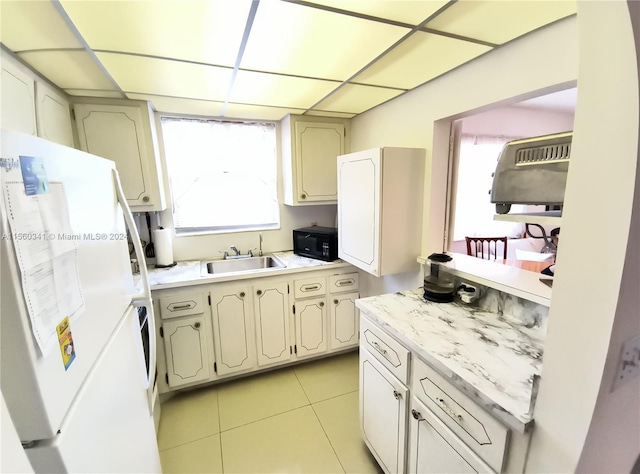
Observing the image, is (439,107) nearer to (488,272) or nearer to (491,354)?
(488,272)

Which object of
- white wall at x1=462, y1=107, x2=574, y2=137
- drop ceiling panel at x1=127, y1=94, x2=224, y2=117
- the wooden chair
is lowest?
the wooden chair

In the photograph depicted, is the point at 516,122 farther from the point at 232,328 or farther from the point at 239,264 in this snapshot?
the point at 232,328

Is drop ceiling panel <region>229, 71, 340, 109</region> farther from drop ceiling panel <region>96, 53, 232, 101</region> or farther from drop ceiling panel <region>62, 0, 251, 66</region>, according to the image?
drop ceiling panel <region>62, 0, 251, 66</region>

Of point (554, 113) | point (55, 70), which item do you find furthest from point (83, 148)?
point (554, 113)

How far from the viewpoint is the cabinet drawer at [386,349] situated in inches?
47.3

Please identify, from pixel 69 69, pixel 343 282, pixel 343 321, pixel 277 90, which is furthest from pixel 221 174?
pixel 343 321

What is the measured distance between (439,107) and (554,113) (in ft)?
9.63

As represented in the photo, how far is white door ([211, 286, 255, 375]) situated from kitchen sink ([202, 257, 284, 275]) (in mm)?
343

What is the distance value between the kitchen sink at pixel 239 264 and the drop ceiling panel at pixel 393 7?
A: 1779 millimetres

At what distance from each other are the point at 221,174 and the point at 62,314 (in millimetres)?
A: 2041

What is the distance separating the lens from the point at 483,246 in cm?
308

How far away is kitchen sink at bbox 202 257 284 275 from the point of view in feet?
7.80

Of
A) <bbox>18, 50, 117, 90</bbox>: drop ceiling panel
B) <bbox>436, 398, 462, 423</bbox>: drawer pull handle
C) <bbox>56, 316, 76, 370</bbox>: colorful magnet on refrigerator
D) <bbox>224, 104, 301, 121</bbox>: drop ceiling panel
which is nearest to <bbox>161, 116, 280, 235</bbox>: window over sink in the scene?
<bbox>224, 104, 301, 121</bbox>: drop ceiling panel

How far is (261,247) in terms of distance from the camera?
2.66 meters
